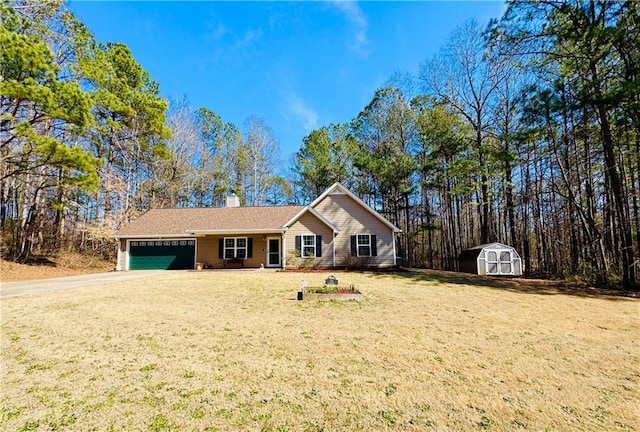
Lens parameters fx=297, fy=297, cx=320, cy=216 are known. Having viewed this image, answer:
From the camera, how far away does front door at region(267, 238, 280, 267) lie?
18391 mm

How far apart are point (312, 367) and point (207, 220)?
56.8ft

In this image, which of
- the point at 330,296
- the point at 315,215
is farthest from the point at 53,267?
the point at 330,296

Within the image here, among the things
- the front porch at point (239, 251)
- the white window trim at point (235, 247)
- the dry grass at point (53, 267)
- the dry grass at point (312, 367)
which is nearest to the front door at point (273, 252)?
the front porch at point (239, 251)

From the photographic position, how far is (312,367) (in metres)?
4.21

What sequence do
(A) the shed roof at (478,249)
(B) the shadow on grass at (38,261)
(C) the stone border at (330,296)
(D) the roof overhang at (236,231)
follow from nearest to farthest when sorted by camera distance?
(C) the stone border at (330,296) → (B) the shadow on grass at (38,261) → (D) the roof overhang at (236,231) → (A) the shed roof at (478,249)

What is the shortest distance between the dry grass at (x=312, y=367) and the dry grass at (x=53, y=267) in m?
9.19

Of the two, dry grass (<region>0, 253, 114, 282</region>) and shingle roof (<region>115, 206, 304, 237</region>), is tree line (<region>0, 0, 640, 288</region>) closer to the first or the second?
dry grass (<region>0, 253, 114, 282</region>)

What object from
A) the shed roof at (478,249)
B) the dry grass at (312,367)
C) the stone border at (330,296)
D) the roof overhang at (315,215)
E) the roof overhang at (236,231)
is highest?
the roof overhang at (315,215)

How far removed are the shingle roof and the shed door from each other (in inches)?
507

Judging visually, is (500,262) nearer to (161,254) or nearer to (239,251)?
(239,251)

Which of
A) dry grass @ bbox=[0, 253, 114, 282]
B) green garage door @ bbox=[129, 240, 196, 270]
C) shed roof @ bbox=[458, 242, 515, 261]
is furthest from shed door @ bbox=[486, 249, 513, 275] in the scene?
dry grass @ bbox=[0, 253, 114, 282]

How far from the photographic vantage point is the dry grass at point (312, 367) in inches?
120

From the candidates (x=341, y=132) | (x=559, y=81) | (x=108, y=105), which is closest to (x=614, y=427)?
(x=559, y=81)

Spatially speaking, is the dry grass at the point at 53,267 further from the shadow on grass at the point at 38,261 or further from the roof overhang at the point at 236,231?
the roof overhang at the point at 236,231
